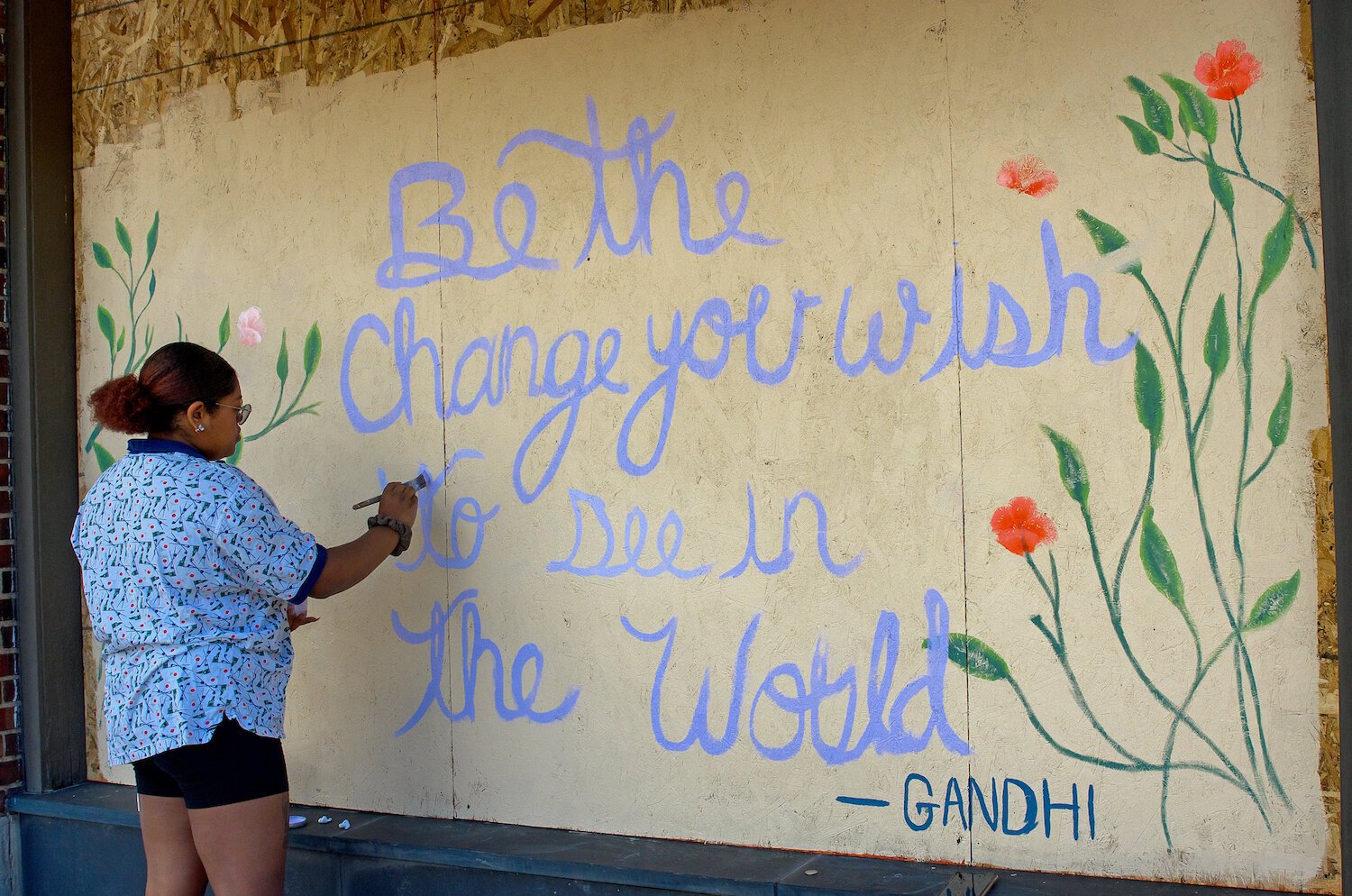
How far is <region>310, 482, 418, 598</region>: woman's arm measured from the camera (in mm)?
2902

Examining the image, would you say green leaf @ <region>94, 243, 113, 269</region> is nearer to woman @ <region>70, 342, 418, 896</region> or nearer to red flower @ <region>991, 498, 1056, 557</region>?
woman @ <region>70, 342, 418, 896</region>

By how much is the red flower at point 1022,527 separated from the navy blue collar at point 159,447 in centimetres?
191

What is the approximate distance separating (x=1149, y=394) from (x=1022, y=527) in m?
0.43

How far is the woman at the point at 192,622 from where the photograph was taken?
8.82ft

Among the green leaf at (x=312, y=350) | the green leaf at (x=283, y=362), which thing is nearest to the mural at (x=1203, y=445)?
the green leaf at (x=312, y=350)

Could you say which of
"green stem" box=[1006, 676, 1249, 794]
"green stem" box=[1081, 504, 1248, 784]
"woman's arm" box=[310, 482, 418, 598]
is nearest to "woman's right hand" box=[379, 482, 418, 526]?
"woman's arm" box=[310, 482, 418, 598]

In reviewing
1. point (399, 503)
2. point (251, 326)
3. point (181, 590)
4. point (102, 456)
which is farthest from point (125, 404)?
point (102, 456)

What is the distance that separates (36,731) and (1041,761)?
3297mm

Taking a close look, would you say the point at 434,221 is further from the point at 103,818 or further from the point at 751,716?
the point at 103,818

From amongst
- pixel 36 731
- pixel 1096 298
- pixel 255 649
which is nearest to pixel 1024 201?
pixel 1096 298

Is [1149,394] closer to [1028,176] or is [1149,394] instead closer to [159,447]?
[1028,176]

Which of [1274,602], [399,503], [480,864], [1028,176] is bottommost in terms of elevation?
[480,864]

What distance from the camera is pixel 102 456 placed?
4.29 metres

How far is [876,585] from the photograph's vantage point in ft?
10.2
